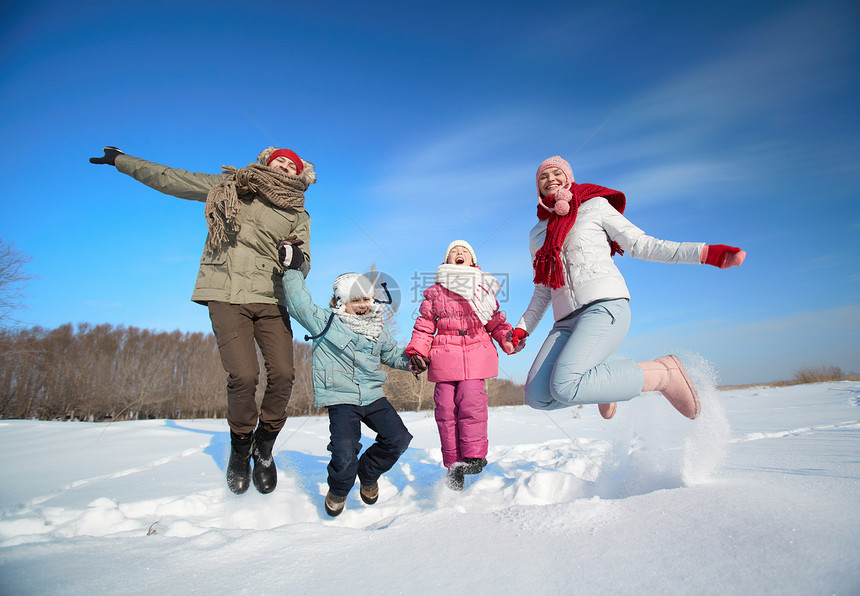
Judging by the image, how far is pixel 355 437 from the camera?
283 cm

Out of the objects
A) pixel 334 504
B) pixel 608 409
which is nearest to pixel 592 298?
pixel 608 409

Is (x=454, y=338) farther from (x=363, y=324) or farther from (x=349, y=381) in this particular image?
(x=349, y=381)

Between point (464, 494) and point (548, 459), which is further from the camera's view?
point (548, 459)

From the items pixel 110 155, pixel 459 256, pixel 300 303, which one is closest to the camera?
pixel 110 155

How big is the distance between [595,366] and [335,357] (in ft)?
5.69

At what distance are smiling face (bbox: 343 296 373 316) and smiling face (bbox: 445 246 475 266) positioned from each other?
0.74m

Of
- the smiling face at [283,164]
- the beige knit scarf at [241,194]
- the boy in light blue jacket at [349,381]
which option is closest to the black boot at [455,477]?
the boy in light blue jacket at [349,381]

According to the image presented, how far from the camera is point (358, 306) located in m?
3.22

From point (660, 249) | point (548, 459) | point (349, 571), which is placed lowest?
point (548, 459)

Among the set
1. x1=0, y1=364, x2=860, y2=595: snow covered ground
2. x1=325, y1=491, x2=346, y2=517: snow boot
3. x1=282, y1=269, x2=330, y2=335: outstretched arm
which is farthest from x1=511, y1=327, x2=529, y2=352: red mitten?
x1=325, y1=491, x2=346, y2=517: snow boot

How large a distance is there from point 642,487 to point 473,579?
1.59 m

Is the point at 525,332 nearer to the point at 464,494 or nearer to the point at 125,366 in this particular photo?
the point at 464,494

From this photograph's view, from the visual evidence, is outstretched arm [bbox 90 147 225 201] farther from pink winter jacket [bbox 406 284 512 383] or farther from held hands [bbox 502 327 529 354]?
held hands [bbox 502 327 529 354]

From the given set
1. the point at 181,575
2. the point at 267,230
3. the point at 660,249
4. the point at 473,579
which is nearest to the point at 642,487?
the point at 660,249
